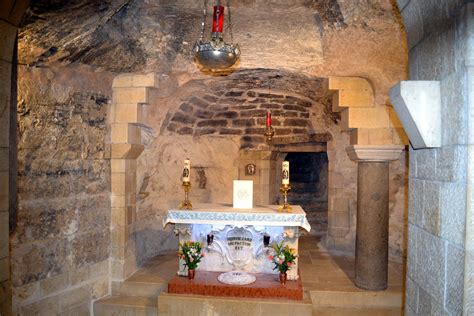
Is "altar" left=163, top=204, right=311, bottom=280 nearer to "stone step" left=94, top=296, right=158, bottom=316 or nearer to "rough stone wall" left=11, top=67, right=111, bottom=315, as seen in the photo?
"stone step" left=94, top=296, right=158, bottom=316

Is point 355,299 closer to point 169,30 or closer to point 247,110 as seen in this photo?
point 247,110

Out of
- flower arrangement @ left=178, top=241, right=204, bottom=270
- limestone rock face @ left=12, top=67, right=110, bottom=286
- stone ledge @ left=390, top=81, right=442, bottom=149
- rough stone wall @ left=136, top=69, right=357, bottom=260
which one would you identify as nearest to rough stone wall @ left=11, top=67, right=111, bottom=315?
limestone rock face @ left=12, top=67, right=110, bottom=286

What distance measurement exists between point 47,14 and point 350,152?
12.6 feet

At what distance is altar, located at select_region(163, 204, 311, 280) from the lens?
492 cm

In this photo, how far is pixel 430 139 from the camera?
186 centimetres

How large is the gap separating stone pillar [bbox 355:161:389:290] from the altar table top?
84 centimetres

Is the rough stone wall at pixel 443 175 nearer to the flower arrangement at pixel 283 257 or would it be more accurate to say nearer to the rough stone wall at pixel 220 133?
the flower arrangement at pixel 283 257

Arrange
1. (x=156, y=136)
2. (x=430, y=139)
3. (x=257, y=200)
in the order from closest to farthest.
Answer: (x=430, y=139)
(x=156, y=136)
(x=257, y=200)

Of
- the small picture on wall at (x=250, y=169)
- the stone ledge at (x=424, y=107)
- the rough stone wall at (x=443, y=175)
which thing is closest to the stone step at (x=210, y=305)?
the rough stone wall at (x=443, y=175)

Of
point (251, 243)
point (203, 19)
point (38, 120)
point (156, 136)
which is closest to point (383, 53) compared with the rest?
point (203, 19)

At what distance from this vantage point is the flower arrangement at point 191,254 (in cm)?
479

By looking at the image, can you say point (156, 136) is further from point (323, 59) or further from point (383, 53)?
point (383, 53)

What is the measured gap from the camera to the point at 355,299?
4957 mm

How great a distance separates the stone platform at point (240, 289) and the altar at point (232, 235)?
346 millimetres
